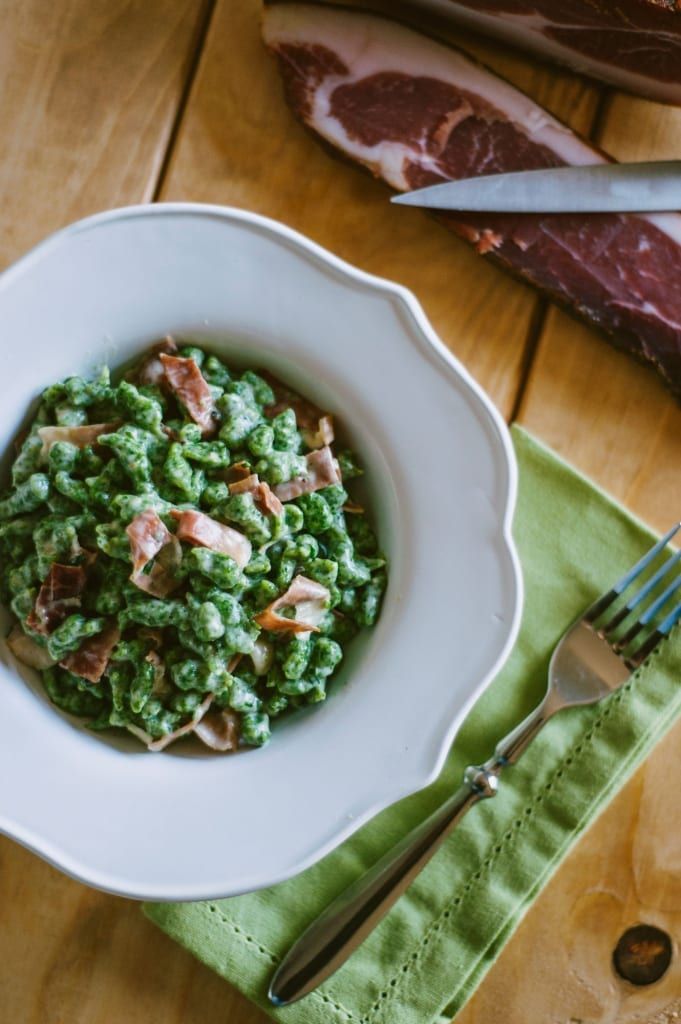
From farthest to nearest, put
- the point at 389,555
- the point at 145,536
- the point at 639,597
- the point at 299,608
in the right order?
the point at 639,597 < the point at 389,555 < the point at 299,608 < the point at 145,536

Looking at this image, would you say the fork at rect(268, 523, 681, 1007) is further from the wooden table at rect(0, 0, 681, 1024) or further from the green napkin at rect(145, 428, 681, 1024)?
the wooden table at rect(0, 0, 681, 1024)

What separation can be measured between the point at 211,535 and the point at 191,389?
0.78 ft

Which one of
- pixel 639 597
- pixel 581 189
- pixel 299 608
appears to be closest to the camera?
pixel 299 608

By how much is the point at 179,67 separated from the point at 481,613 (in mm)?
1073

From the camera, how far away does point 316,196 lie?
1.58 metres

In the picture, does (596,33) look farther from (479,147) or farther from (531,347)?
(531,347)

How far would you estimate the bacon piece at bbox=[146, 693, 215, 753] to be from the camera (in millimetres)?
1260

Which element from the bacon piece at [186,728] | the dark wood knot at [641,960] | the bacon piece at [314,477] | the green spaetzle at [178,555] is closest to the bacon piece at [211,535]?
the green spaetzle at [178,555]

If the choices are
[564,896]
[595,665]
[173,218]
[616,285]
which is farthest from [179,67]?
[564,896]

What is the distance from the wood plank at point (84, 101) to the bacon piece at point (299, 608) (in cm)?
77

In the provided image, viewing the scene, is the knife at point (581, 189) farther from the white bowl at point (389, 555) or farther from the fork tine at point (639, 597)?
the fork tine at point (639, 597)

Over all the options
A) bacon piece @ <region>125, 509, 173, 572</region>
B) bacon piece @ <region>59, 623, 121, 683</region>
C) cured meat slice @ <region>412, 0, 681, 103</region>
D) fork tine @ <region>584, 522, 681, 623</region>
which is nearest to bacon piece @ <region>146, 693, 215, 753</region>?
bacon piece @ <region>59, 623, 121, 683</region>

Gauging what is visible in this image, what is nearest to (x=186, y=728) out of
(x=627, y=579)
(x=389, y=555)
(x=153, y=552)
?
(x=153, y=552)

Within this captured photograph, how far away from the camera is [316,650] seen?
4.27 ft
